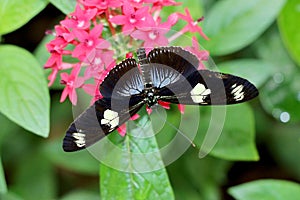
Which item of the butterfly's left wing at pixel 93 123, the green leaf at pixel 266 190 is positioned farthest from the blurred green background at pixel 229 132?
the butterfly's left wing at pixel 93 123

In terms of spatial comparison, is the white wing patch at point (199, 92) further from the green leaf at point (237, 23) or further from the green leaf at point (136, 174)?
the green leaf at point (237, 23)

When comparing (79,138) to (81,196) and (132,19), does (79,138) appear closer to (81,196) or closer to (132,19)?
(132,19)

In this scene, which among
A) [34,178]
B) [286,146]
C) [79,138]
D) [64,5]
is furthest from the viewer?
[286,146]

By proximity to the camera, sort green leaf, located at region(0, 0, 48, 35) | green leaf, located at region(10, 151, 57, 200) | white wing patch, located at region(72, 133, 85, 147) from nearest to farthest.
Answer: white wing patch, located at region(72, 133, 85, 147) < green leaf, located at region(0, 0, 48, 35) < green leaf, located at region(10, 151, 57, 200)

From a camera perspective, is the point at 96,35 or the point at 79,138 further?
the point at 96,35

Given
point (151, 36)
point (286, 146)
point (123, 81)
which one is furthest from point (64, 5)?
point (286, 146)

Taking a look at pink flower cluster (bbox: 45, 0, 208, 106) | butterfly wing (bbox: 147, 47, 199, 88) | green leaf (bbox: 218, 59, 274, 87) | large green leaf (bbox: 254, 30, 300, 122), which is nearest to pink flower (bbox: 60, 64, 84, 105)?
pink flower cluster (bbox: 45, 0, 208, 106)

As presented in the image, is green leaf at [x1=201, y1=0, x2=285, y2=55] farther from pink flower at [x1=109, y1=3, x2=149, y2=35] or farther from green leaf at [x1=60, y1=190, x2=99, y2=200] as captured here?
green leaf at [x1=60, y1=190, x2=99, y2=200]
